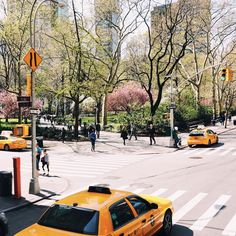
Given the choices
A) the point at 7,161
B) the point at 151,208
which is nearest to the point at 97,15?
the point at 7,161

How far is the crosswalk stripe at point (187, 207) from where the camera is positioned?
460 inches

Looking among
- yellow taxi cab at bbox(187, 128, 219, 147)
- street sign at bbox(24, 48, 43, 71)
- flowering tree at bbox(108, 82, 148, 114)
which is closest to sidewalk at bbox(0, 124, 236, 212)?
yellow taxi cab at bbox(187, 128, 219, 147)

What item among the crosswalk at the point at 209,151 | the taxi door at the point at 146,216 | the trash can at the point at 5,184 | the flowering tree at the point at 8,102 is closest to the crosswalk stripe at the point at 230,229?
the taxi door at the point at 146,216

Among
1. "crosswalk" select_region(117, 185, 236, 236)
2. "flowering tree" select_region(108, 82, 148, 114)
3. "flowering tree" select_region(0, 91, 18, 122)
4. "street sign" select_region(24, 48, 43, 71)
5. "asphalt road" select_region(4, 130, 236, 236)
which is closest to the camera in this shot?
"crosswalk" select_region(117, 185, 236, 236)

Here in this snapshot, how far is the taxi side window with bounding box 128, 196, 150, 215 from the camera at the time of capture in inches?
343

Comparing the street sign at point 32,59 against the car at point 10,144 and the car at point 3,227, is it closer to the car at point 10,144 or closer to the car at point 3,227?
the car at point 3,227

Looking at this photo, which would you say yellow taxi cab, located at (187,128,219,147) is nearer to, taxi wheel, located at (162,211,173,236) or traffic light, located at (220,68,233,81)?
traffic light, located at (220,68,233,81)

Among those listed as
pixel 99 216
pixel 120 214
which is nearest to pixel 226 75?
pixel 120 214

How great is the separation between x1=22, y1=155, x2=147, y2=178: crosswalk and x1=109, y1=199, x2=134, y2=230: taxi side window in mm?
10656

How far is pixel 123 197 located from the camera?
8.45 metres

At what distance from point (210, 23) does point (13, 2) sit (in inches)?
999

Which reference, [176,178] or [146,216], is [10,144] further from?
[146,216]

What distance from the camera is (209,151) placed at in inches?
1086

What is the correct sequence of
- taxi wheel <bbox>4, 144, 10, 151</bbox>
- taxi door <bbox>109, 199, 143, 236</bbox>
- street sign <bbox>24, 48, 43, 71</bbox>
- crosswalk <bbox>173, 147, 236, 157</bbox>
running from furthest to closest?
taxi wheel <bbox>4, 144, 10, 151</bbox>, crosswalk <bbox>173, 147, 236, 157</bbox>, street sign <bbox>24, 48, 43, 71</bbox>, taxi door <bbox>109, 199, 143, 236</bbox>
